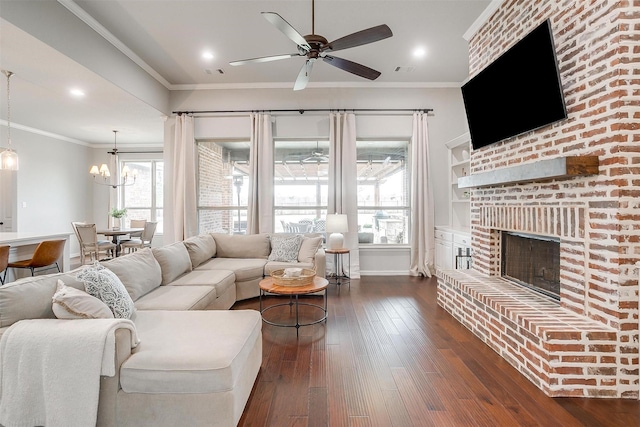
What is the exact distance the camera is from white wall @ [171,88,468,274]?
213 inches

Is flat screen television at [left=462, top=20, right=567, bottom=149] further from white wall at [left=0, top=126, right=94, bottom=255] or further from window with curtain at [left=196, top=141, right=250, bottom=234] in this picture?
white wall at [left=0, top=126, right=94, bottom=255]

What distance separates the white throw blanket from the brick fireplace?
2575 millimetres

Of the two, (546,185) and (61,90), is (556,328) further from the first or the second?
(61,90)

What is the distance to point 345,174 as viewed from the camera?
5.34m

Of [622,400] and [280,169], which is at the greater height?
[280,169]

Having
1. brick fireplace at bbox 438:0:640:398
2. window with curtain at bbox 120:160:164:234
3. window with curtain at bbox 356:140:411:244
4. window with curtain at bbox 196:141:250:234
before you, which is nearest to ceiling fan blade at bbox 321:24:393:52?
brick fireplace at bbox 438:0:640:398

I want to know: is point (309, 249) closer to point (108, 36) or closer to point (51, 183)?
point (108, 36)

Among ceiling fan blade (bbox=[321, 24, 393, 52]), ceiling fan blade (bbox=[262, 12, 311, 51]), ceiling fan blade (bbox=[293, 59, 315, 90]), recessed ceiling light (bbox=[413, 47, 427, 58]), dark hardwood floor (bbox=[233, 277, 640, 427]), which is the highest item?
recessed ceiling light (bbox=[413, 47, 427, 58])

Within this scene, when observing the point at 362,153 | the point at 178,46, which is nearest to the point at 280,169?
the point at 362,153

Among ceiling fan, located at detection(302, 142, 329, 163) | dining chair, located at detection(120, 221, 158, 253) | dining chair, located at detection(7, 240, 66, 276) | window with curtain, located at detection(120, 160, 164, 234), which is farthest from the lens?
window with curtain, located at detection(120, 160, 164, 234)

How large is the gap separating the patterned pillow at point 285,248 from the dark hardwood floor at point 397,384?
4.06 feet

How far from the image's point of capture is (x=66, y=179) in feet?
24.8

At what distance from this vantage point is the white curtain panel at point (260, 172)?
535 cm

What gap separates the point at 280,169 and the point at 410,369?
408 cm
